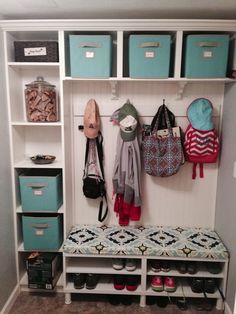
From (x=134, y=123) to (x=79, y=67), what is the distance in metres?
0.61

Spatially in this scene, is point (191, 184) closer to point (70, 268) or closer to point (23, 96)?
point (70, 268)

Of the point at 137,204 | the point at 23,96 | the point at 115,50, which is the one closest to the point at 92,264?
the point at 137,204

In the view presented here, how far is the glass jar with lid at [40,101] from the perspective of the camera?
6.84ft

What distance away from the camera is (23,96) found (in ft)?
7.59

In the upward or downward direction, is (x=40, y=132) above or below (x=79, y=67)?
below

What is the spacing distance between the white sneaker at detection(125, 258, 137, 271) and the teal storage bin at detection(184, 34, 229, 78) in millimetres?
1589

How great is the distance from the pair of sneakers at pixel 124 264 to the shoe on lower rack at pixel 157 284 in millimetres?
195

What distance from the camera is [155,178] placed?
2.39 m

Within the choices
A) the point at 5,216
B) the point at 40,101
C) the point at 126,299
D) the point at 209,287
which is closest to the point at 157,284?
the point at 126,299

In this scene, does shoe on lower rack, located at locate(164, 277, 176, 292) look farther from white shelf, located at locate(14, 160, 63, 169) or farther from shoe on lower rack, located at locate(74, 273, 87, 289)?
white shelf, located at locate(14, 160, 63, 169)

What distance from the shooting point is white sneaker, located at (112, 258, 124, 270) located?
7.14 ft

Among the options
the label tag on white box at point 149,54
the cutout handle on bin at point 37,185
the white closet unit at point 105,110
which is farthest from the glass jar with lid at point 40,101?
the label tag on white box at point 149,54

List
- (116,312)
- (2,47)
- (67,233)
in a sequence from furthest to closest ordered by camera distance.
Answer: (67,233), (116,312), (2,47)

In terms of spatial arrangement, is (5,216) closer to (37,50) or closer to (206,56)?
(37,50)
